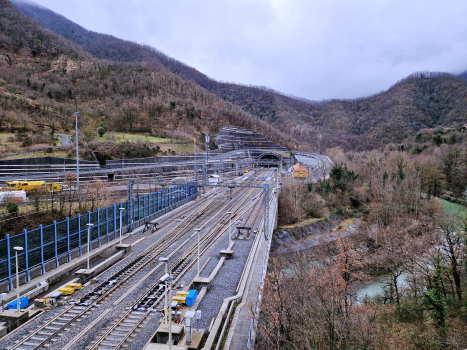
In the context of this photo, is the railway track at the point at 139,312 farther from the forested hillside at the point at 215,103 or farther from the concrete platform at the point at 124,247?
the forested hillside at the point at 215,103

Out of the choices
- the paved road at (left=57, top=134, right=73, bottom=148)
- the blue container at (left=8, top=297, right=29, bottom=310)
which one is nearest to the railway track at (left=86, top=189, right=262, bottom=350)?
the blue container at (left=8, top=297, right=29, bottom=310)

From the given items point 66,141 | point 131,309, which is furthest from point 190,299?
point 66,141

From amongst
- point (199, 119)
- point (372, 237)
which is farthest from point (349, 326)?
point (199, 119)

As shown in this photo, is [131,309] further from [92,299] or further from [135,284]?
[135,284]

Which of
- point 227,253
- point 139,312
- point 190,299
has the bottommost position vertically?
point 139,312

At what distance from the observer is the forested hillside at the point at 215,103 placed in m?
84.7

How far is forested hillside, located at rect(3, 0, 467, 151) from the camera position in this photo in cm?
8469

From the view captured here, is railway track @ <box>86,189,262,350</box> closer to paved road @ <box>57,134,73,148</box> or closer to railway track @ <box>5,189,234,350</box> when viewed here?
railway track @ <box>5,189,234,350</box>

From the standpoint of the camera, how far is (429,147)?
244 feet

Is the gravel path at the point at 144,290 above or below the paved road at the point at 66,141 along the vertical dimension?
below

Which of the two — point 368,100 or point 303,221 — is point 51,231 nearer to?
point 303,221

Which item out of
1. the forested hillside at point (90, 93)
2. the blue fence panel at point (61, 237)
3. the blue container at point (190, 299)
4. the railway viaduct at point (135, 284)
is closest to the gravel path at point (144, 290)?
the railway viaduct at point (135, 284)

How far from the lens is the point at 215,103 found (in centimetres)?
12000

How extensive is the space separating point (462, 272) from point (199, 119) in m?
83.8
